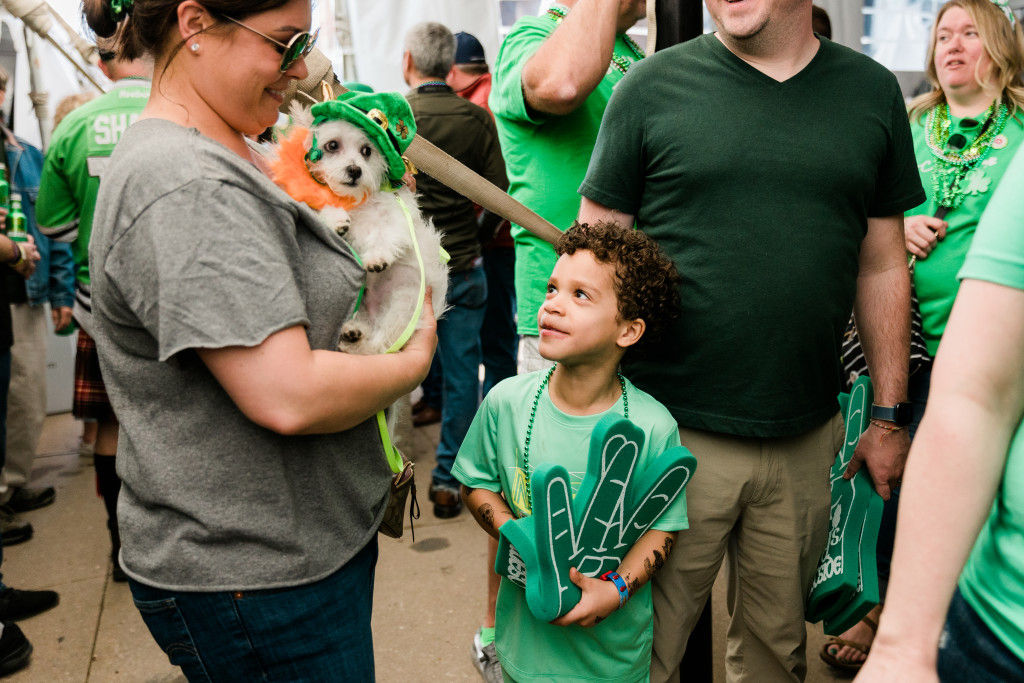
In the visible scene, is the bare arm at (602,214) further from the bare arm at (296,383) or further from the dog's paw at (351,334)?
the bare arm at (296,383)

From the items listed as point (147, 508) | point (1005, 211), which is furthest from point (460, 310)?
point (1005, 211)

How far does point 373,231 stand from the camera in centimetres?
177

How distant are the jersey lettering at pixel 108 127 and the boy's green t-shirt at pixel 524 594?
6.94ft

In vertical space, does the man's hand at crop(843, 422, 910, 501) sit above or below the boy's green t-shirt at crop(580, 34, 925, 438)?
below

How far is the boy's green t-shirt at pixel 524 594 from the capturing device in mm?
1788

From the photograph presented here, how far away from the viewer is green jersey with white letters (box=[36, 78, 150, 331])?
3.08 m

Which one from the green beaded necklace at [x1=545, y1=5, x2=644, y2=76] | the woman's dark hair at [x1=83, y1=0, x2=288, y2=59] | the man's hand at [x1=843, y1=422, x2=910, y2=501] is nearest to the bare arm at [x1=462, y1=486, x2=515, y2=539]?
the man's hand at [x1=843, y1=422, x2=910, y2=501]

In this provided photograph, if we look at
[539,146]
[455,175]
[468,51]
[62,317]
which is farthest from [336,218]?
[468,51]

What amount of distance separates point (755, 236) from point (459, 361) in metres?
2.53

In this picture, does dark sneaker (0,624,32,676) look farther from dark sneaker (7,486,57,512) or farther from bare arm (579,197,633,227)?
bare arm (579,197,633,227)

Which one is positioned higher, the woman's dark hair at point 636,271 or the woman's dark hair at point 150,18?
the woman's dark hair at point 150,18

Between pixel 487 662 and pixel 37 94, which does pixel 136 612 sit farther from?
pixel 37 94

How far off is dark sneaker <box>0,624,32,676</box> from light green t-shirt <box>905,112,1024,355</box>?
334cm

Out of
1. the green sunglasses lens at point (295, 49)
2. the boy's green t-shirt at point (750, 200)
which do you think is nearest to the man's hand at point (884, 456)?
the boy's green t-shirt at point (750, 200)
